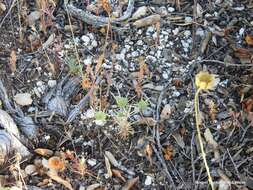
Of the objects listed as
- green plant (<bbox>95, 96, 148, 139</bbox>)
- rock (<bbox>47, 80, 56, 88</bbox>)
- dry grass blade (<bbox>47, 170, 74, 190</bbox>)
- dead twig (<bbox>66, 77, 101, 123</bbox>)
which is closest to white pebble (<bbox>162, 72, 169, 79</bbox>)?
green plant (<bbox>95, 96, 148, 139</bbox>)

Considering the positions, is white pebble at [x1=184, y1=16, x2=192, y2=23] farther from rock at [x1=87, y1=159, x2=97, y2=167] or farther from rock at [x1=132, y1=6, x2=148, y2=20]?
rock at [x1=87, y1=159, x2=97, y2=167]

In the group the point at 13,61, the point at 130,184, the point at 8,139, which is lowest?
the point at 130,184

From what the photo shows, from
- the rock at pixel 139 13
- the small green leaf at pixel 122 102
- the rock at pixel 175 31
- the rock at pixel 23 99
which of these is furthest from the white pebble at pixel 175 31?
the rock at pixel 23 99

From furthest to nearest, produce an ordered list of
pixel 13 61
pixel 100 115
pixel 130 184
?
pixel 13 61, pixel 100 115, pixel 130 184

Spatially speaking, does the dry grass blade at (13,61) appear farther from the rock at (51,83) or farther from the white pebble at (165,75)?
the white pebble at (165,75)

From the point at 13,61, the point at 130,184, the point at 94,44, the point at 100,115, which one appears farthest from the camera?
the point at 94,44

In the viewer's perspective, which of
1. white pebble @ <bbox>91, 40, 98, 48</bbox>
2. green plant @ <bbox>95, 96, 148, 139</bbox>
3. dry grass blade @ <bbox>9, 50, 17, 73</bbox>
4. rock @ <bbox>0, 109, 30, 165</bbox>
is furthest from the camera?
white pebble @ <bbox>91, 40, 98, 48</bbox>

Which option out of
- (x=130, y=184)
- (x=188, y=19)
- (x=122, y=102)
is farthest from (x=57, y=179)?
(x=188, y=19)

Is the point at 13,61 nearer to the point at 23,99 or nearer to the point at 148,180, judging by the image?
the point at 23,99

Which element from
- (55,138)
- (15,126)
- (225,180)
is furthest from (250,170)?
(15,126)
